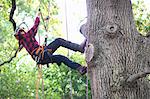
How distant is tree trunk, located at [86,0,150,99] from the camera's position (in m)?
2.38

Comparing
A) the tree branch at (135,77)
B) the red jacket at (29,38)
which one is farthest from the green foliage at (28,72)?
the tree branch at (135,77)

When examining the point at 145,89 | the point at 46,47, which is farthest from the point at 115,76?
the point at 46,47

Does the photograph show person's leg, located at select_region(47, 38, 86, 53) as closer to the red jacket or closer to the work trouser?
the work trouser

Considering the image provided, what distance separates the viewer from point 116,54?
2461 mm

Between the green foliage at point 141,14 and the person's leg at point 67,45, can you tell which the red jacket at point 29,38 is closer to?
the person's leg at point 67,45

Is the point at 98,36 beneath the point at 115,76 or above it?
above

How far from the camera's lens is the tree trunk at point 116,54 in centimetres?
238

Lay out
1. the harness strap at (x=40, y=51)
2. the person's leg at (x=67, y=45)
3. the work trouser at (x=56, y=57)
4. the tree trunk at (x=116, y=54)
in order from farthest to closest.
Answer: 1. the harness strap at (x=40, y=51)
2. the work trouser at (x=56, y=57)
3. the person's leg at (x=67, y=45)
4. the tree trunk at (x=116, y=54)

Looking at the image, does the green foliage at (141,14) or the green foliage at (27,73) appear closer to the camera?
the green foliage at (141,14)

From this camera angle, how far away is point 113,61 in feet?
8.04

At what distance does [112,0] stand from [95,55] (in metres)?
0.48

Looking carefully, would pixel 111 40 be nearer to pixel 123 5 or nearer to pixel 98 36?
pixel 98 36

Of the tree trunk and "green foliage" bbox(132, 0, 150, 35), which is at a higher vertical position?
"green foliage" bbox(132, 0, 150, 35)

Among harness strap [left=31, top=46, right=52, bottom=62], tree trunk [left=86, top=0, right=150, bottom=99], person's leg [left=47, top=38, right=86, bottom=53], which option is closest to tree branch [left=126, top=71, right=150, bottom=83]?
tree trunk [left=86, top=0, right=150, bottom=99]
